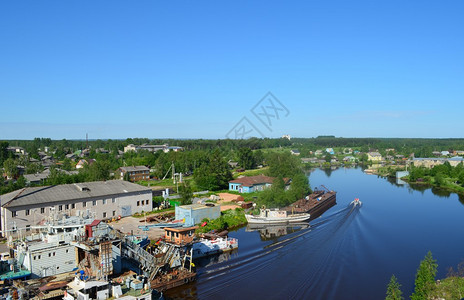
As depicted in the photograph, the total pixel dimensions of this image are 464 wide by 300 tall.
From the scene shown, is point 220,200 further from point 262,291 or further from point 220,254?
point 262,291

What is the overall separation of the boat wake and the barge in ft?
17.9

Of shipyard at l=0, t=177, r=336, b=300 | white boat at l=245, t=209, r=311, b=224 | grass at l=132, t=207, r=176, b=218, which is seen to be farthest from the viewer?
white boat at l=245, t=209, r=311, b=224

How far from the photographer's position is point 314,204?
39.2m

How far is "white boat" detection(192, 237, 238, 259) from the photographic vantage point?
78.3 feet

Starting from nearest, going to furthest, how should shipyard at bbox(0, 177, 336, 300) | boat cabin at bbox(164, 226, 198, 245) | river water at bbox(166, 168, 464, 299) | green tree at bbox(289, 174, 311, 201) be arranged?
shipyard at bbox(0, 177, 336, 300) → river water at bbox(166, 168, 464, 299) → boat cabin at bbox(164, 226, 198, 245) → green tree at bbox(289, 174, 311, 201)

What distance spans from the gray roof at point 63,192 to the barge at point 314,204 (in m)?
15.6

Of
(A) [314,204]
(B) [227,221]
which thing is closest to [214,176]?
(A) [314,204]

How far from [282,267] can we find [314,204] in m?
18.2

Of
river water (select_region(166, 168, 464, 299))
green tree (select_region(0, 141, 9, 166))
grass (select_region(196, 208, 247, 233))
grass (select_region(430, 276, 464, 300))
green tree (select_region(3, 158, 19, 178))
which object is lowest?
river water (select_region(166, 168, 464, 299))

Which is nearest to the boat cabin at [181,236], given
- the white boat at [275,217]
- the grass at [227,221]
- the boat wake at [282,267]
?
the boat wake at [282,267]

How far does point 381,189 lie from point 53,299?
5274 centimetres

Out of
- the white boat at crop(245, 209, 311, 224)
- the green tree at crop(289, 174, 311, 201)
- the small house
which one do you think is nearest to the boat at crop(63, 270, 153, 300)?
the small house

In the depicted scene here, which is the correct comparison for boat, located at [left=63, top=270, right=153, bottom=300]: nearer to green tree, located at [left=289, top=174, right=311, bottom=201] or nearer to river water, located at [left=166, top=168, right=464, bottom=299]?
river water, located at [left=166, top=168, right=464, bottom=299]

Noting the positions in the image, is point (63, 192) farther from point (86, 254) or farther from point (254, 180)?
point (254, 180)
